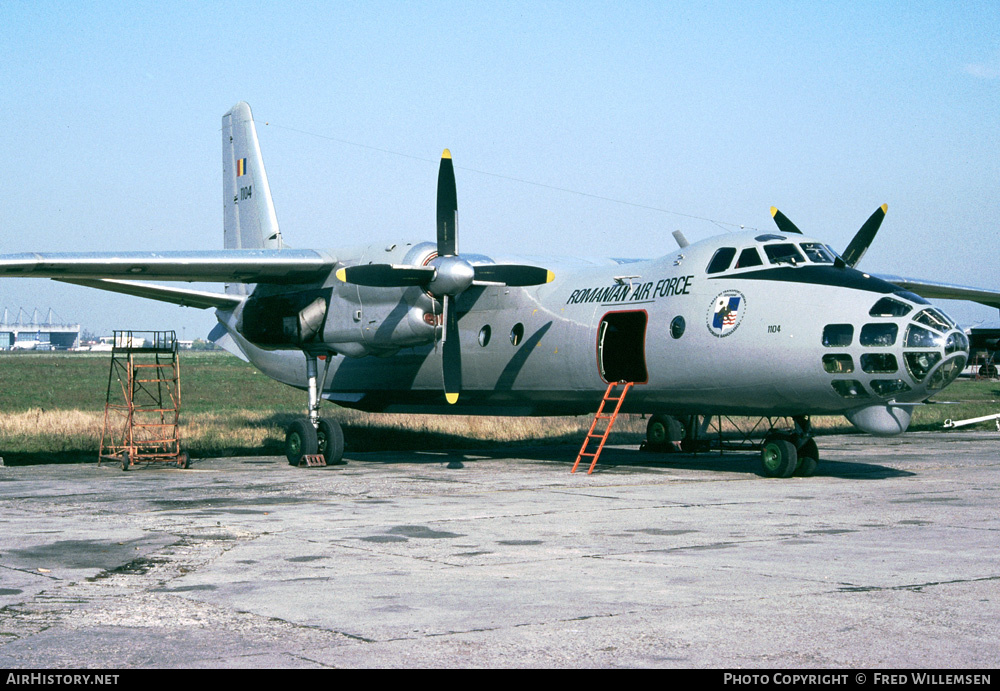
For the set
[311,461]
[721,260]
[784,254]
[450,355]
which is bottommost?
[311,461]

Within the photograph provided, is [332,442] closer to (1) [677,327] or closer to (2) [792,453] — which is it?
(1) [677,327]

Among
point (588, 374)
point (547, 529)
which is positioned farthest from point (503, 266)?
point (547, 529)

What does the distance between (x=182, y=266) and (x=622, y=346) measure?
8093 mm

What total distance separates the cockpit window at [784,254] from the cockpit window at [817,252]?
0.56 feet

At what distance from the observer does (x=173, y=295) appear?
23.3 m

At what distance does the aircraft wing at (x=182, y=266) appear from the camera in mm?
17797

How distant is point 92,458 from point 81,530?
463 inches

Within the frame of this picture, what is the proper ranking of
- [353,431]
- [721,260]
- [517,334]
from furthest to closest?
[353,431]
[517,334]
[721,260]

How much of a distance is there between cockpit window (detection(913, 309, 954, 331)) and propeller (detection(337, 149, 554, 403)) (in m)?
7.06

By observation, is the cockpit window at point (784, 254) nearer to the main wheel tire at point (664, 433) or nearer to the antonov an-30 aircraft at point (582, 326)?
the antonov an-30 aircraft at point (582, 326)

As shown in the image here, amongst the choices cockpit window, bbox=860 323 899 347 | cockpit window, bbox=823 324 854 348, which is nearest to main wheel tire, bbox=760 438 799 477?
cockpit window, bbox=823 324 854 348

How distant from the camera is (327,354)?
835 inches

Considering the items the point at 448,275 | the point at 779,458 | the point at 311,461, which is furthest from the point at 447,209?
the point at 779,458
